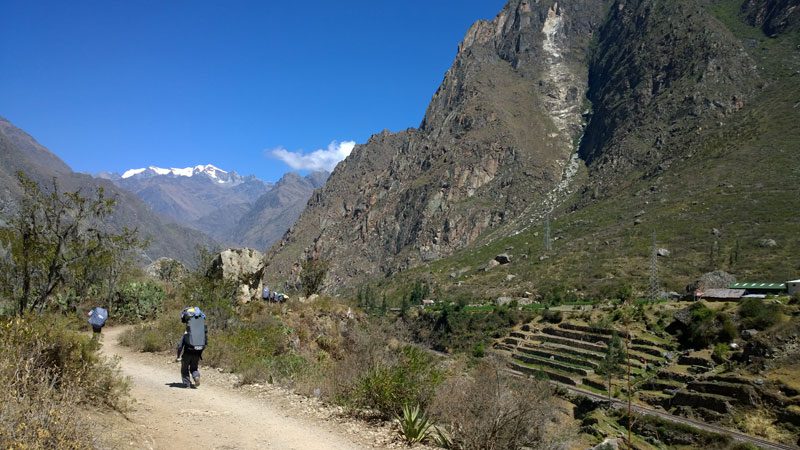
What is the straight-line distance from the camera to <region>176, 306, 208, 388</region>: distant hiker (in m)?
10.1

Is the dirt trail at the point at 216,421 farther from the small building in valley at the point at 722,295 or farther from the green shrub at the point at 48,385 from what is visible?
the small building in valley at the point at 722,295

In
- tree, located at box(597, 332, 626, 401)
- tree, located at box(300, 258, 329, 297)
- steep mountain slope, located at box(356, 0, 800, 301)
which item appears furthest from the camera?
steep mountain slope, located at box(356, 0, 800, 301)

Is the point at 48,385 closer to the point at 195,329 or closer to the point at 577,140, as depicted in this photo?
the point at 195,329

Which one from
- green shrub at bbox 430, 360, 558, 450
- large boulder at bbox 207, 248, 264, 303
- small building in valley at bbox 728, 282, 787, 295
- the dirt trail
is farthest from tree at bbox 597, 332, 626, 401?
the dirt trail

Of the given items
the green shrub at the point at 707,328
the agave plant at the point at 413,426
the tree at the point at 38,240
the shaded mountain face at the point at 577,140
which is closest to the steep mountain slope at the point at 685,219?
the shaded mountain face at the point at 577,140

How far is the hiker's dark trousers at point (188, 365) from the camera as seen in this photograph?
33.1 feet

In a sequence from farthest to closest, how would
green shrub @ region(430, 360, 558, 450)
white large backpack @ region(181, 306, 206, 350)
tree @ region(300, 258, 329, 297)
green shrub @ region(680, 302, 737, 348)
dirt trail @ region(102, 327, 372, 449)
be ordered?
1. green shrub @ region(680, 302, 737, 348)
2. tree @ region(300, 258, 329, 297)
3. white large backpack @ region(181, 306, 206, 350)
4. green shrub @ region(430, 360, 558, 450)
5. dirt trail @ region(102, 327, 372, 449)

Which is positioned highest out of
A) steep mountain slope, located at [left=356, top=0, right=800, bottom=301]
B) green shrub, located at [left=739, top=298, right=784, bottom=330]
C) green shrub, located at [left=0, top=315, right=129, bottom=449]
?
steep mountain slope, located at [left=356, top=0, right=800, bottom=301]

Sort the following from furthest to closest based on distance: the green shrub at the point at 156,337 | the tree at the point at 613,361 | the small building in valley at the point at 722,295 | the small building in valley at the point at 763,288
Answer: the small building in valley at the point at 722,295
the small building in valley at the point at 763,288
the tree at the point at 613,361
the green shrub at the point at 156,337

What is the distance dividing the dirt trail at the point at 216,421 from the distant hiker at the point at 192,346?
30 cm

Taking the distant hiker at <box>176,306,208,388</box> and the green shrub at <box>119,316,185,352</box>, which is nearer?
the distant hiker at <box>176,306,208,388</box>

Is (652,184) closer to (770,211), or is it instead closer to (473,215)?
(770,211)

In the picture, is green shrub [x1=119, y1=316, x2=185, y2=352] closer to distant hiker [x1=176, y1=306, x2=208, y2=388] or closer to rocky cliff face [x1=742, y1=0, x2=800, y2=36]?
distant hiker [x1=176, y1=306, x2=208, y2=388]

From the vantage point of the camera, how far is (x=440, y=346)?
69812mm
